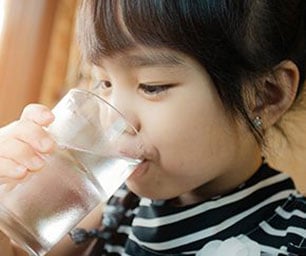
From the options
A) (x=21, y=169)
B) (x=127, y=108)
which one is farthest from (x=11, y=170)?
(x=127, y=108)

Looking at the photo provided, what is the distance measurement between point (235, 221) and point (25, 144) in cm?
30

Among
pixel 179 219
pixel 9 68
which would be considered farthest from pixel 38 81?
pixel 179 219

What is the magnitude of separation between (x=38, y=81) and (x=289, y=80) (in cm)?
84

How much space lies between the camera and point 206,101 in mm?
690

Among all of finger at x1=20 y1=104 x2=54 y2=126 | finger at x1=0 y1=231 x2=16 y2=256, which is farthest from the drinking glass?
finger at x1=0 y1=231 x2=16 y2=256

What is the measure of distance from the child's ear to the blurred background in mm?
622

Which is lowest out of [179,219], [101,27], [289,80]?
[179,219]

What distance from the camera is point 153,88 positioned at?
0.67 metres

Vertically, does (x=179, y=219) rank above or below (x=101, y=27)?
below

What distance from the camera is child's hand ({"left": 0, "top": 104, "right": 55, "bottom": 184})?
0.59 m

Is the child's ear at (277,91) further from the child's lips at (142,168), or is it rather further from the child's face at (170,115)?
the child's lips at (142,168)

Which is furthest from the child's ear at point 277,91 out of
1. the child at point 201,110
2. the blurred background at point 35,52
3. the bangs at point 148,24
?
the blurred background at point 35,52

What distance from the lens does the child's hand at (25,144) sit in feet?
1.95

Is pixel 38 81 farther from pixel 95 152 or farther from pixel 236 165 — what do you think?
pixel 95 152
